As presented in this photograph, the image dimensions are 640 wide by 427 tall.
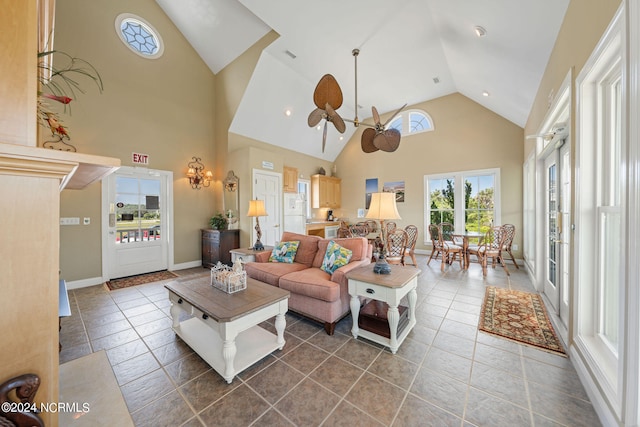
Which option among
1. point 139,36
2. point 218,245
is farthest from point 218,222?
point 139,36

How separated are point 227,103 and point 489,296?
6.07m

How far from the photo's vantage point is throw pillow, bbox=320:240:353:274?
279 cm

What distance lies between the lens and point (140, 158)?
4520mm

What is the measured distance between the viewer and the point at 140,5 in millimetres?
4441

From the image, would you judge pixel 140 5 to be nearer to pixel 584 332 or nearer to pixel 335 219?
pixel 335 219

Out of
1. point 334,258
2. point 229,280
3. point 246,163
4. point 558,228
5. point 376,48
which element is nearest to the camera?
point 229,280

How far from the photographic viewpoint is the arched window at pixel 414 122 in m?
6.33

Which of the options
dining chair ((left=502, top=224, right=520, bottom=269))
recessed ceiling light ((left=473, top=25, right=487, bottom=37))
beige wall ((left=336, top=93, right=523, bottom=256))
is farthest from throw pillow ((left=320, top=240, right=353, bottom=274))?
beige wall ((left=336, top=93, right=523, bottom=256))

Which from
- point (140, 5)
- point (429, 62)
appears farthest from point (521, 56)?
point (140, 5)

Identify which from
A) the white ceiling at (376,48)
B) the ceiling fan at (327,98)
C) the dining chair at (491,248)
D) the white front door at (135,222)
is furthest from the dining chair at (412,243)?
the white front door at (135,222)

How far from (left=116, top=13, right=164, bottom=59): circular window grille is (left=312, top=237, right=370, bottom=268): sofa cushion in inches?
202

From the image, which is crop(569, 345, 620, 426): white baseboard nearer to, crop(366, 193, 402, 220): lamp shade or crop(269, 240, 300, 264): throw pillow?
crop(366, 193, 402, 220): lamp shade

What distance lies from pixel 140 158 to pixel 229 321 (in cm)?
439

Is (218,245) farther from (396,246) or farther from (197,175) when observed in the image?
(396,246)
